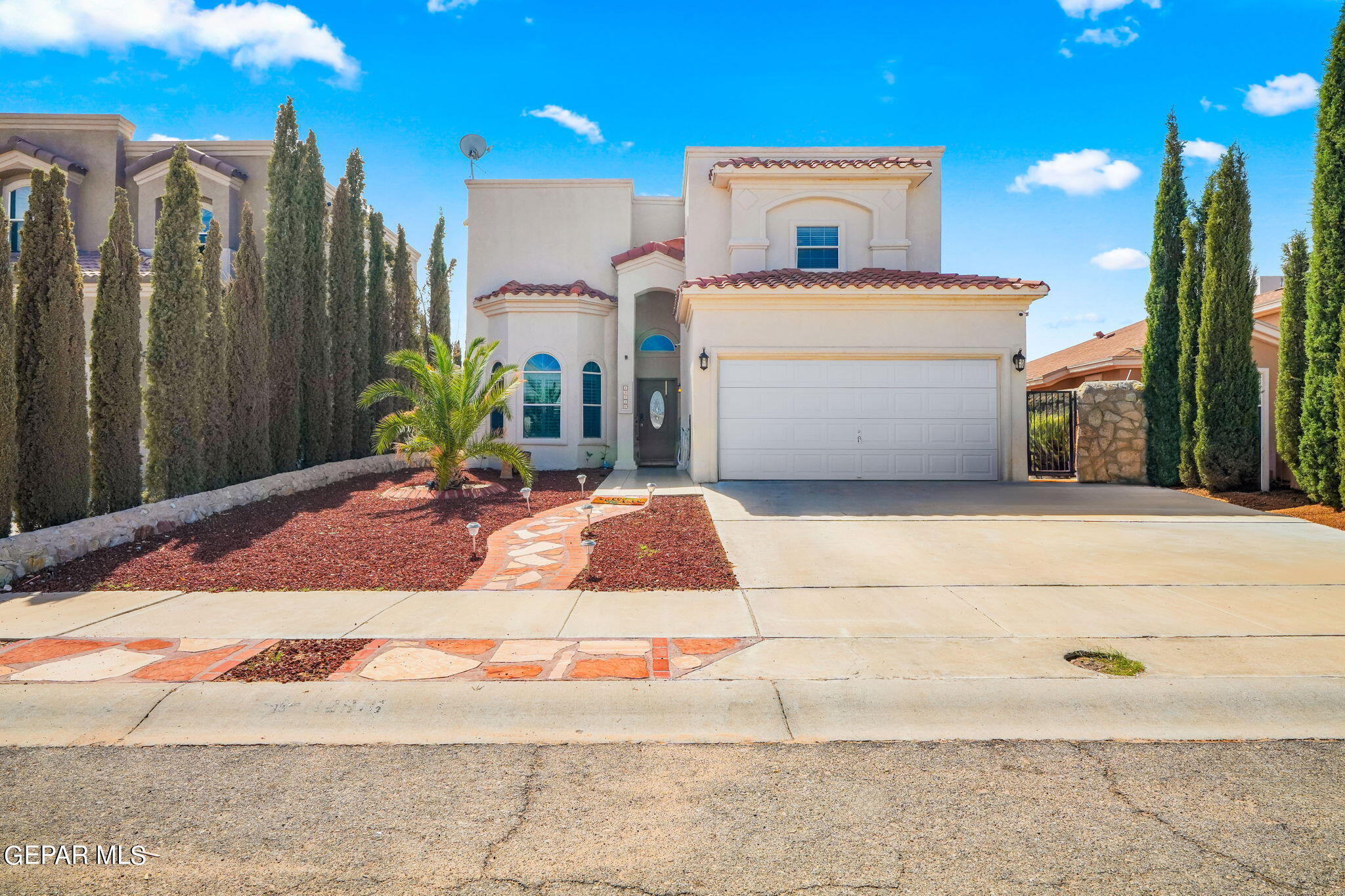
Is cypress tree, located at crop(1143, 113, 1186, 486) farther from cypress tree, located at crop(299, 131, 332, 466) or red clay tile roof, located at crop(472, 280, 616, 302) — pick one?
cypress tree, located at crop(299, 131, 332, 466)

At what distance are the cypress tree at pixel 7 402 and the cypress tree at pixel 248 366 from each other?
4.08 meters

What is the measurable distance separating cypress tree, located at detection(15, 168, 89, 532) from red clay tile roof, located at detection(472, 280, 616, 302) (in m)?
9.35

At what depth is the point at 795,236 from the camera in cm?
1638

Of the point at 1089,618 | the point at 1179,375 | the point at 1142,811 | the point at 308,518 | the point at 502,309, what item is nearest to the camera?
the point at 1142,811

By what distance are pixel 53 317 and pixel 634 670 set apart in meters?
8.49

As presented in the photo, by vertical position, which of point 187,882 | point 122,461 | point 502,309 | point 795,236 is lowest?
point 187,882

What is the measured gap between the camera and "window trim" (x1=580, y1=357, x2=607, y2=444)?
17688 millimetres

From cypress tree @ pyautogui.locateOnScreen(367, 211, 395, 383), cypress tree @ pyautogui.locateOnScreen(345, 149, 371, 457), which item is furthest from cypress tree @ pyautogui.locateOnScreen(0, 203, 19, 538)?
cypress tree @ pyautogui.locateOnScreen(367, 211, 395, 383)

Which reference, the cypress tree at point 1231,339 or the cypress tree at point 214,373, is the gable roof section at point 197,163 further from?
the cypress tree at point 1231,339

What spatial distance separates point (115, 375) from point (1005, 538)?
11504mm

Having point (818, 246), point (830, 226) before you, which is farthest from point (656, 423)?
point (830, 226)

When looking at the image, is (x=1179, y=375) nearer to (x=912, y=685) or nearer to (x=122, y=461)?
(x=912, y=685)

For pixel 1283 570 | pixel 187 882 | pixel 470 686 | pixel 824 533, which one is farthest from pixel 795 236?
pixel 187 882

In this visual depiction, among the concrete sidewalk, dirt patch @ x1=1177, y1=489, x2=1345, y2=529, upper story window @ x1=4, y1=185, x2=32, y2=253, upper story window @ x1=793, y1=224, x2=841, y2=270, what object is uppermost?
upper story window @ x1=4, y1=185, x2=32, y2=253
